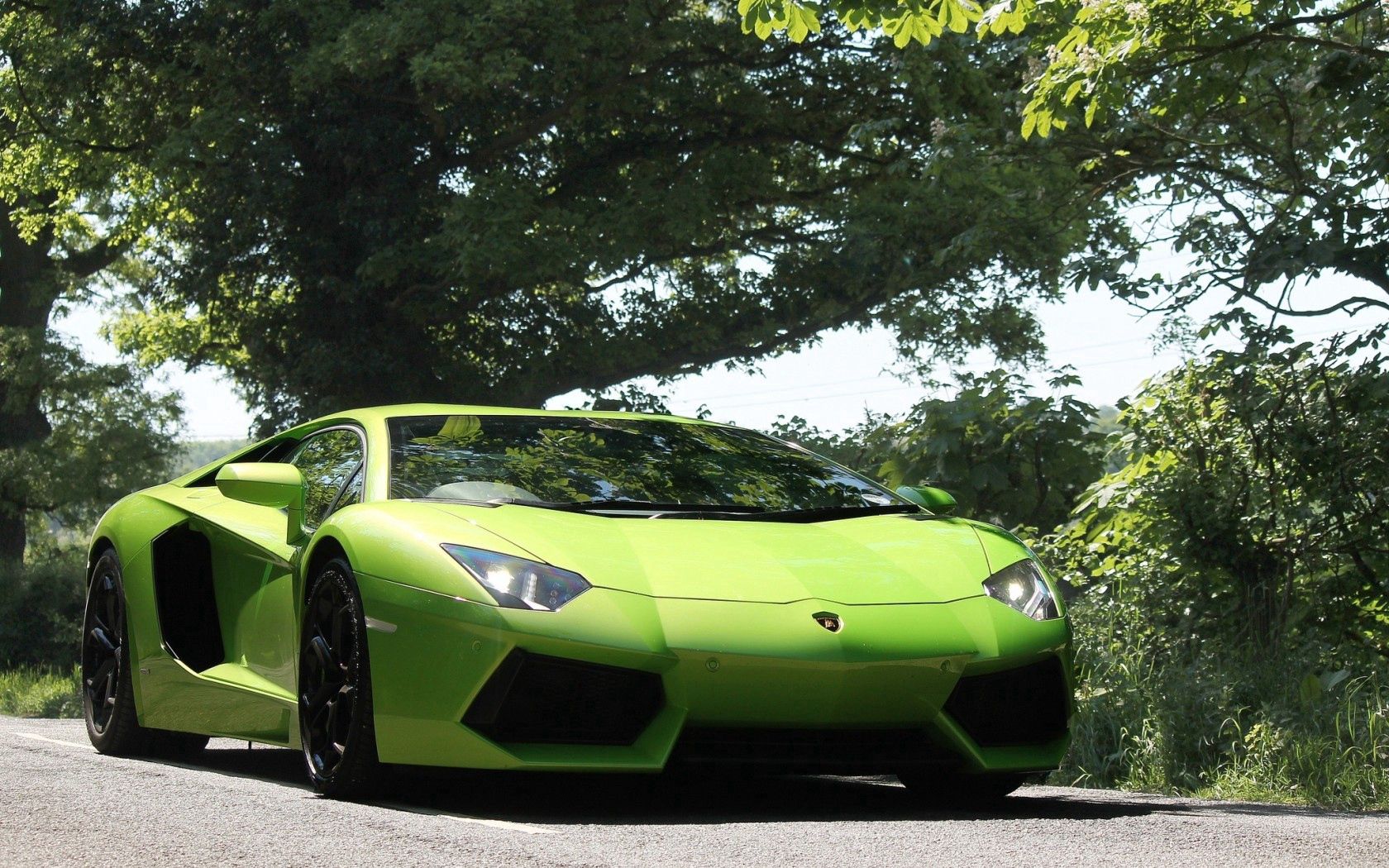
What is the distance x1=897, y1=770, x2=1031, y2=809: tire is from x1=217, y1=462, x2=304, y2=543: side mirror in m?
2.17

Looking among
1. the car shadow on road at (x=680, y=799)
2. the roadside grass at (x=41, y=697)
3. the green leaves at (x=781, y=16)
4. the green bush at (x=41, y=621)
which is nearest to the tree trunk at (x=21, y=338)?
the green bush at (x=41, y=621)

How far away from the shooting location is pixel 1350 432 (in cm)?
805

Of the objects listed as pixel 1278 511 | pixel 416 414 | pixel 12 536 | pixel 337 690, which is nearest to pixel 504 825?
pixel 337 690

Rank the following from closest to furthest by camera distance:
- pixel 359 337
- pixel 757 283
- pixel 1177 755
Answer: pixel 1177 755
pixel 359 337
pixel 757 283

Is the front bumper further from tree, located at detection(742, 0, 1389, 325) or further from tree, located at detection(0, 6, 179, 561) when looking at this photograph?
tree, located at detection(0, 6, 179, 561)

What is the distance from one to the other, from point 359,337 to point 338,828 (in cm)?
1930

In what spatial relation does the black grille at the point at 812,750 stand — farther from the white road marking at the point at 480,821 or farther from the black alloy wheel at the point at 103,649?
the black alloy wheel at the point at 103,649

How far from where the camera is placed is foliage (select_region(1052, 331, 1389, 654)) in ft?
Result: 26.3

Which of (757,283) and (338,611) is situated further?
(757,283)

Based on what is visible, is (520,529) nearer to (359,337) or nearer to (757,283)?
(359,337)

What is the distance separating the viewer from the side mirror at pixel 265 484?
5484 millimetres

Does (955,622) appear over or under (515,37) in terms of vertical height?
under

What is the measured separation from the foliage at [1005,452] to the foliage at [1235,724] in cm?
262

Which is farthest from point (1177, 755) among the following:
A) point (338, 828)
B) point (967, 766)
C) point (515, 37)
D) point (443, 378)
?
point (443, 378)
